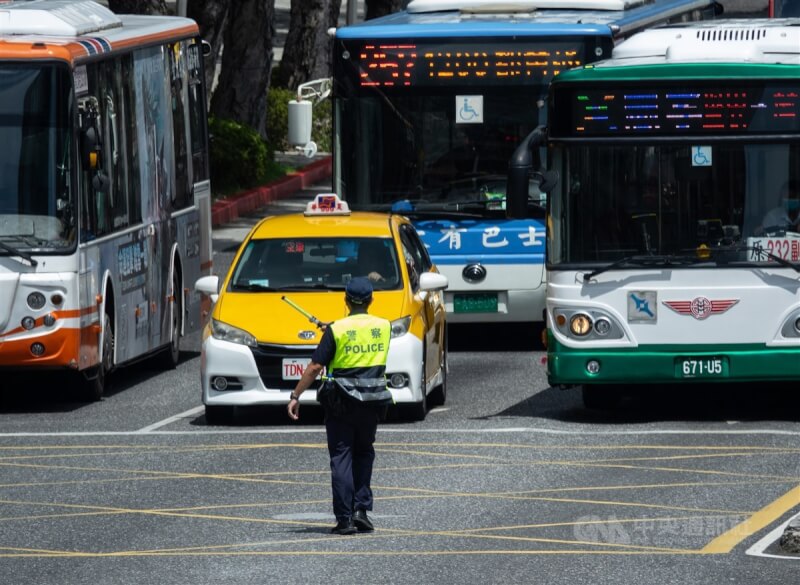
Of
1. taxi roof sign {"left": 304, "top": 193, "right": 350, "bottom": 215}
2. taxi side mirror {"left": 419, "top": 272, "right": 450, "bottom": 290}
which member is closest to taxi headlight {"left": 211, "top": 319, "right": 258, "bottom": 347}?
taxi side mirror {"left": 419, "top": 272, "right": 450, "bottom": 290}

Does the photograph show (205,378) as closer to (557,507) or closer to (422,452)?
(422,452)

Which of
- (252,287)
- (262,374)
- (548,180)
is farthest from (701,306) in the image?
(252,287)

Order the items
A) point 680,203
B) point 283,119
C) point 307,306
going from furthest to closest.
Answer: point 283,119, point 307,306, point 680,203

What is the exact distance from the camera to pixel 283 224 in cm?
1747

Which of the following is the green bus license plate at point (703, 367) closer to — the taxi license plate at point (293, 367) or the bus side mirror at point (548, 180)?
the bus side mirror at point (548, 180)

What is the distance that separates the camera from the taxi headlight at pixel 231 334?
1600cm

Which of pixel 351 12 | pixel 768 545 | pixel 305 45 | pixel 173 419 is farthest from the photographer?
pixel 305 45

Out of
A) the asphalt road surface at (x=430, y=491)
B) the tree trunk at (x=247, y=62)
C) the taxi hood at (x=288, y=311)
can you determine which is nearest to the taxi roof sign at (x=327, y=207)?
the taxi hood at (x=288, y=311)

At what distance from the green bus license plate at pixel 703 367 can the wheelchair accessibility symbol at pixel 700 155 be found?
58.4 inches

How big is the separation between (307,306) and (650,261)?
105 inches

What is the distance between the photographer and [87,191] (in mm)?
17438

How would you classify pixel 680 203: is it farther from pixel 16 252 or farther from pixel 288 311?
pixel 16 252

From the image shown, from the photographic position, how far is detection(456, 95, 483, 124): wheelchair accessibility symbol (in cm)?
2077

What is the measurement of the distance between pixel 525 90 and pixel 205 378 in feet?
19.9
